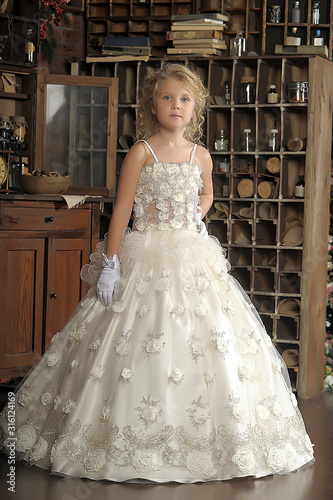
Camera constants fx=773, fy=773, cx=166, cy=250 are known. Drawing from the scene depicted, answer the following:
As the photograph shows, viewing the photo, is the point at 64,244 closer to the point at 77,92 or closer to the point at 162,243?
the point at 77,92

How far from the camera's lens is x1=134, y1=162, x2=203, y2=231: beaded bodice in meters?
3.03

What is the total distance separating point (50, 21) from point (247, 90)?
4.57ft

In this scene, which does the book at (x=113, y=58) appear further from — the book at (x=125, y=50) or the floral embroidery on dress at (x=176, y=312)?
the floral embroidery on dress at (x=176, y=312)

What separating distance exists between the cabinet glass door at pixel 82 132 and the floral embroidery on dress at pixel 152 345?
195 centimetres

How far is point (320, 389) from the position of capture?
4680 mm

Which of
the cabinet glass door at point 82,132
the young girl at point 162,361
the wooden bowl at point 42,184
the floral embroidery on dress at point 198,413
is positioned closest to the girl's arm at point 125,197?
the young girl at point 162,361

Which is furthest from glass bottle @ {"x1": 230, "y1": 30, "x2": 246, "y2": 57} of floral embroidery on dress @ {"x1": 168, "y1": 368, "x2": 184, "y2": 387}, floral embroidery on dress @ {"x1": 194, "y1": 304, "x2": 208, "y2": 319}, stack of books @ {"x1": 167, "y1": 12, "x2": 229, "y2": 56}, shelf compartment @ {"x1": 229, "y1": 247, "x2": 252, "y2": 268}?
floral embroidery on dress @ {"x1": 168, "y1": 368, "x2": 184, "y2": 387}

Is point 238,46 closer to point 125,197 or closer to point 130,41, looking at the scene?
point 130,41

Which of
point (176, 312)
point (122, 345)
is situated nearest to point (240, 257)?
point (176, 312)

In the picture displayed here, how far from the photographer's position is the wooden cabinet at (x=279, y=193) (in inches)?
178

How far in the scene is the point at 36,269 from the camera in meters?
4.07

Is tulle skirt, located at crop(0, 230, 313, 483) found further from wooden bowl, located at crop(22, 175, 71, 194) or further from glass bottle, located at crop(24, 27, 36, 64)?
glass bottle, located at crop(24, 27, 36, 64)

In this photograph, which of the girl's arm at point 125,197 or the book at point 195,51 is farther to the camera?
the book at point 195,51

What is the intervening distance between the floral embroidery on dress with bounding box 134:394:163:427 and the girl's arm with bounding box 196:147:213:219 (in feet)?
2.99
